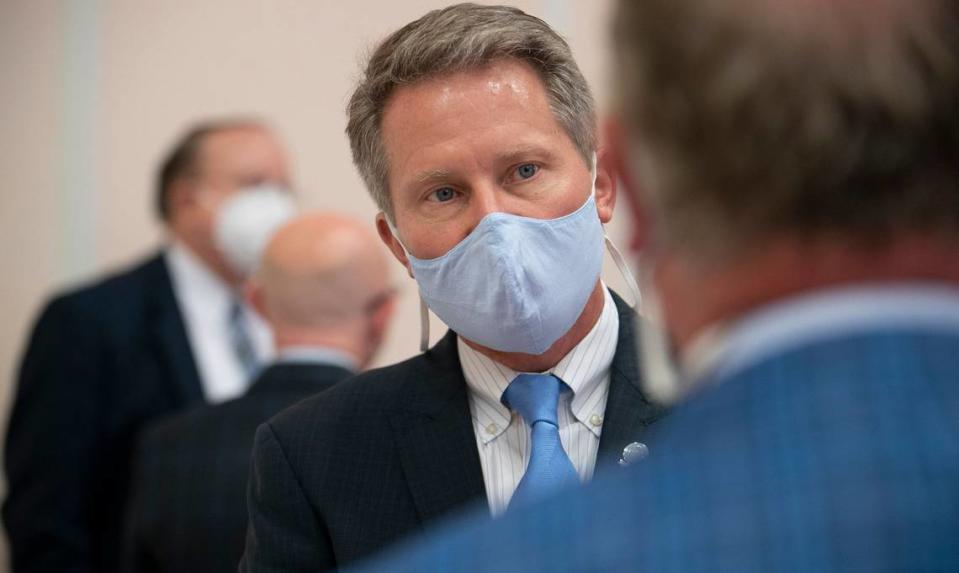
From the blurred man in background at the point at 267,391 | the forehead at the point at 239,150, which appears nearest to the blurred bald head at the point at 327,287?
the blurred man in background at the point at 267,391

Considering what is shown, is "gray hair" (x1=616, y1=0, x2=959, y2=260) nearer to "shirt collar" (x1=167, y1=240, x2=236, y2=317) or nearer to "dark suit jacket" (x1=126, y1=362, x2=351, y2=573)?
"dark suit jacket" (x1=126, y1=362, x2=351, y2=573)

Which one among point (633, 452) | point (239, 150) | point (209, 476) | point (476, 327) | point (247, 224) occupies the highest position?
point (476, 327)

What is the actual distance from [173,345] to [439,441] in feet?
6.76

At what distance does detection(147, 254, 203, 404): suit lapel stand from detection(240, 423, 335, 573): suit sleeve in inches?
73.8

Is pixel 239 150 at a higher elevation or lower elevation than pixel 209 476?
lower

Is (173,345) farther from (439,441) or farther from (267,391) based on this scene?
(439,441)

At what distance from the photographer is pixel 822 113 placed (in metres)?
0.84

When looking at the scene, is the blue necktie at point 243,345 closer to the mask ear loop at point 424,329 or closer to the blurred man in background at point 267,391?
the blurred man in background at point 267,391

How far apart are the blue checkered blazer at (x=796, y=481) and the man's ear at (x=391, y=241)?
1.11 m

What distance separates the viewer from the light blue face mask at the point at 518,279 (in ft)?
5.82

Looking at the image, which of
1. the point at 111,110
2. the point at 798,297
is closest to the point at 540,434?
the point at 798,297

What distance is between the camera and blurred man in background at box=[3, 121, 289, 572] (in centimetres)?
362

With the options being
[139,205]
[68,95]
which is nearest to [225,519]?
[139,205]

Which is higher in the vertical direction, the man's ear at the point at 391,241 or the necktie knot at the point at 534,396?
the man's ear at the point at 391,241
